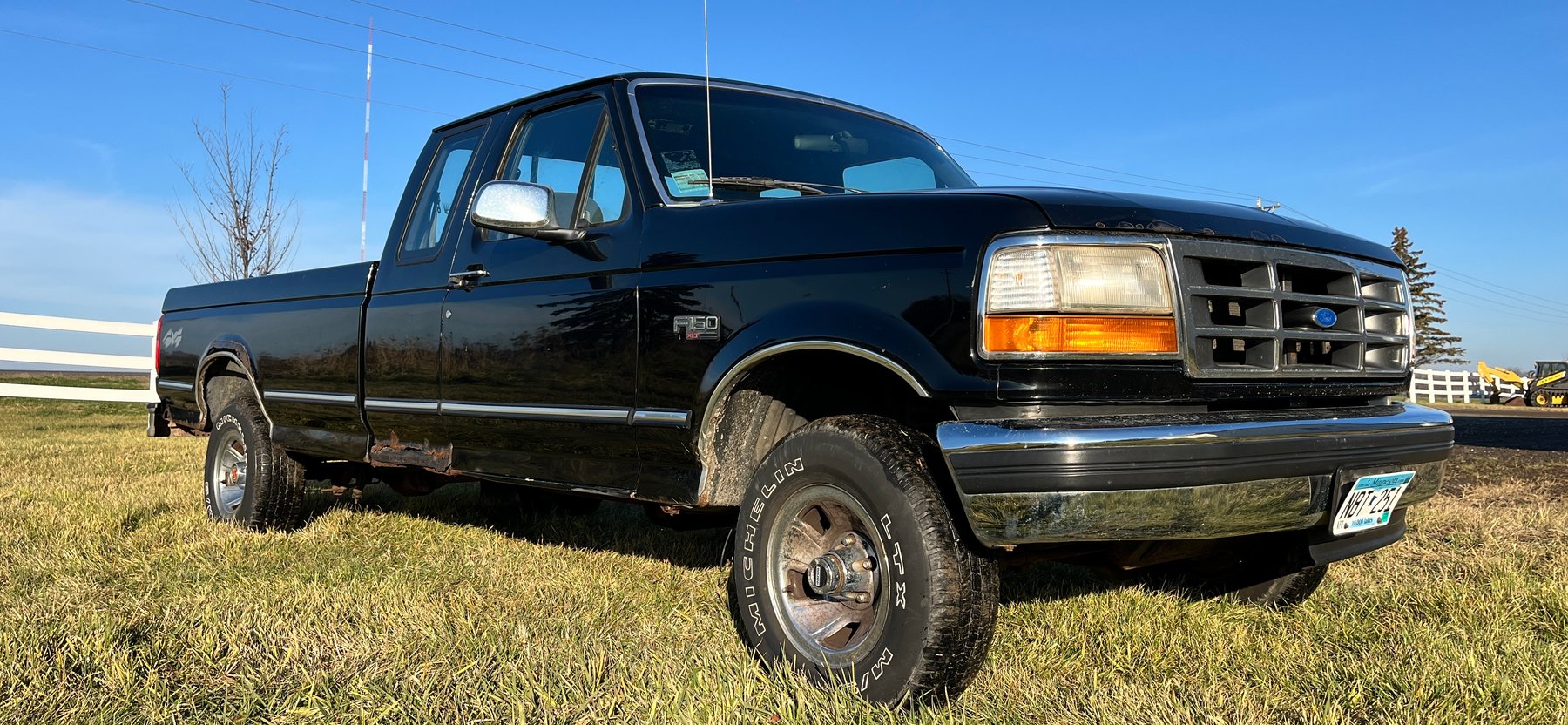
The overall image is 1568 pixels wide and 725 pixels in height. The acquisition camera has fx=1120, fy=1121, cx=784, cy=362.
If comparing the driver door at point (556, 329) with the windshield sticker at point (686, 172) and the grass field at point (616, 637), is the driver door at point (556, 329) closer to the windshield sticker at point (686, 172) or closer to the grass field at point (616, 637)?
the windshield sticker at point (686, 172)

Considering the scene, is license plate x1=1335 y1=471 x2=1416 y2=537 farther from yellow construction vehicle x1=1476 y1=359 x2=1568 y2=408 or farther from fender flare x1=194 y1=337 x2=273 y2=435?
yellow construction vehicle x1=1476 y1=359 x2=1568 y2=408

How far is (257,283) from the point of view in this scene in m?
5.71

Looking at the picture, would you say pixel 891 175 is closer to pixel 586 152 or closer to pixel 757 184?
pixel 757 184

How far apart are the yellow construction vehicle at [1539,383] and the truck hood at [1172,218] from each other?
3733 cm

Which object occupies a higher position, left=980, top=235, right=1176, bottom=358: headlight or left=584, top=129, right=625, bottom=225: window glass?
left=584, top=129, right=625, bottom=225: window glass

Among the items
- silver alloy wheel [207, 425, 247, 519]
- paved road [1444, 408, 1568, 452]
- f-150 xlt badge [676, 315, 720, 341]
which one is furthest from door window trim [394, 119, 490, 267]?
paved road [1444, 408, 1568, 452]

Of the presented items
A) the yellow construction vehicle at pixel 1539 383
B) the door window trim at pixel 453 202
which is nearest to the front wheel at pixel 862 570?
the door window trim at pixel 453 202

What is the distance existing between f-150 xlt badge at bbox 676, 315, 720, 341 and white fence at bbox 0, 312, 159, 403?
13152 millimetres

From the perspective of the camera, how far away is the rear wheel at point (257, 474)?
217 inches

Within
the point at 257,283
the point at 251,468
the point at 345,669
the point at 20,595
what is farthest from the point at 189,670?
the point at 257,283

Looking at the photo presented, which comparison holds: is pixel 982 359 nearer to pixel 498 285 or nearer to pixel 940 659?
pixel 940 659

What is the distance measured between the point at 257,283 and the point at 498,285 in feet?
7.68

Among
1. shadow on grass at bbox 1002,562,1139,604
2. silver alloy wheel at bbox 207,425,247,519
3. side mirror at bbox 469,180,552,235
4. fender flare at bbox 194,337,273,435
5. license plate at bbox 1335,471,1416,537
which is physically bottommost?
shadow on grass at bbox 1002,562,1139,604

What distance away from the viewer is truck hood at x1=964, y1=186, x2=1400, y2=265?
104 inches
